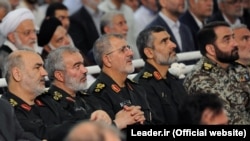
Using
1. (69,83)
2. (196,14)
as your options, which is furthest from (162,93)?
(196,14)

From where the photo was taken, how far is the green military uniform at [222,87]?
339 inches

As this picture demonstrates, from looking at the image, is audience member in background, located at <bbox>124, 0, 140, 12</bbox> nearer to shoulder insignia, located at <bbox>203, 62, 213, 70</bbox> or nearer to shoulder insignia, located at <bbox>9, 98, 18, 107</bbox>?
shoulder insignia, located at <bbox>203, 62, 213, 70</bbox>

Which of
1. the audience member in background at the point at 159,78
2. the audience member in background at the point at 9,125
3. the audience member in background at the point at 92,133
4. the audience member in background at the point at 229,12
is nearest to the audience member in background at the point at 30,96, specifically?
the audience member in background at the point at 9,125

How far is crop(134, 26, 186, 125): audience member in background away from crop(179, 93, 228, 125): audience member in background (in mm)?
2420

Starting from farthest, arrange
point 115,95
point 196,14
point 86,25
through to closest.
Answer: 1. point 196,14
2. point 86,25
3. point 115,95

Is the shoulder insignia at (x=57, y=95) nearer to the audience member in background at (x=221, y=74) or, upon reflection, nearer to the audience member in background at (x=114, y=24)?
the audience member in background at (x=221, y=74)

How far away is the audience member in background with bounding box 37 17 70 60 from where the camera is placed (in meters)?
10.1

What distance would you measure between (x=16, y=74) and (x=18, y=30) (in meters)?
2.15

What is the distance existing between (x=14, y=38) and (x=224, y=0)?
3450 millimetres

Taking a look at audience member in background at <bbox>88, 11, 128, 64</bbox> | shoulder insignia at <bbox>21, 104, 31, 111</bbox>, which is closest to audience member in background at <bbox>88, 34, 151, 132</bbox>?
shoulder insignia at <bbox>21, 104, 31, 111</bbox>

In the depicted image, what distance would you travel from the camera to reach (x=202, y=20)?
11.9 meters

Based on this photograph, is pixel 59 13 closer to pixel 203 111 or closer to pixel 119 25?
pixel 119 25

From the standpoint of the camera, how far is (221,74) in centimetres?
880

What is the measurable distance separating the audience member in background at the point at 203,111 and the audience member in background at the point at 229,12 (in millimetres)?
6166
